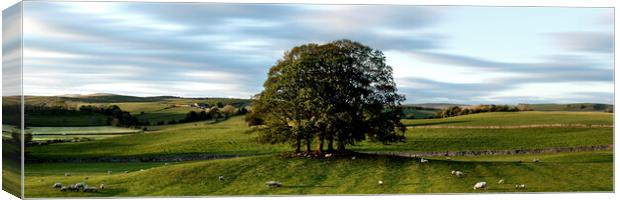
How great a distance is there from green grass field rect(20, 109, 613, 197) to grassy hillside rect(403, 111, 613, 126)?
4 cm

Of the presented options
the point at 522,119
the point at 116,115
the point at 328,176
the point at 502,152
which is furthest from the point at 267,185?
the point at 522,119

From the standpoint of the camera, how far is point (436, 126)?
29.5 metres

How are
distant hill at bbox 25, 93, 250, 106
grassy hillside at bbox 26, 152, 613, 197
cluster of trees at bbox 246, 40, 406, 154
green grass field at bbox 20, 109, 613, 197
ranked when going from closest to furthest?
distant hill at bbox 25, 93, 250, 106 → grassy hillside at bbox 26, 152, 613, 197 → green grass field at bbox 20, 109, 613, 197 → cluster of trees at bbox 246, 40, 406, 154

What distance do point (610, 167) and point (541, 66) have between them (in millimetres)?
4260

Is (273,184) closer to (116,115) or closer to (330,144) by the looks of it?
(330,144)

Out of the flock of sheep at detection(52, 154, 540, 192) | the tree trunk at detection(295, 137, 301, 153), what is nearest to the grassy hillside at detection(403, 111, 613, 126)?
the flock of sheep at detection(52, 154, 540, 192)

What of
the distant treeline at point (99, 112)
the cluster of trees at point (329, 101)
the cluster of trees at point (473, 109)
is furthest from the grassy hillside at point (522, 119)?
the distant treeline at point (99, 112)

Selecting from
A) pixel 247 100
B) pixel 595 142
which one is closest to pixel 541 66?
pixel 595 142

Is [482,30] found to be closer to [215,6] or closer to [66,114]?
[215,6]

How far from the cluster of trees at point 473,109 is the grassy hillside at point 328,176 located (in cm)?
168

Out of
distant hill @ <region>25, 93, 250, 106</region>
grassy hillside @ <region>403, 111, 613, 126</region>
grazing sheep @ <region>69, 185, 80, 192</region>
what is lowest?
grazing sheep @ <region>69, 185, 80, 192</region>

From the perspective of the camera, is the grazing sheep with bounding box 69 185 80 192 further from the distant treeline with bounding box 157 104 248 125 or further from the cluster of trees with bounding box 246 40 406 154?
the cluster of trees with bounding box 246 40 406 154

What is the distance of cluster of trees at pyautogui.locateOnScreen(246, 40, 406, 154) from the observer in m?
28.0

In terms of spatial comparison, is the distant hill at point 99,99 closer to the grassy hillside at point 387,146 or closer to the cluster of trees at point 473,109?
the grassy hillside at point 387,146
